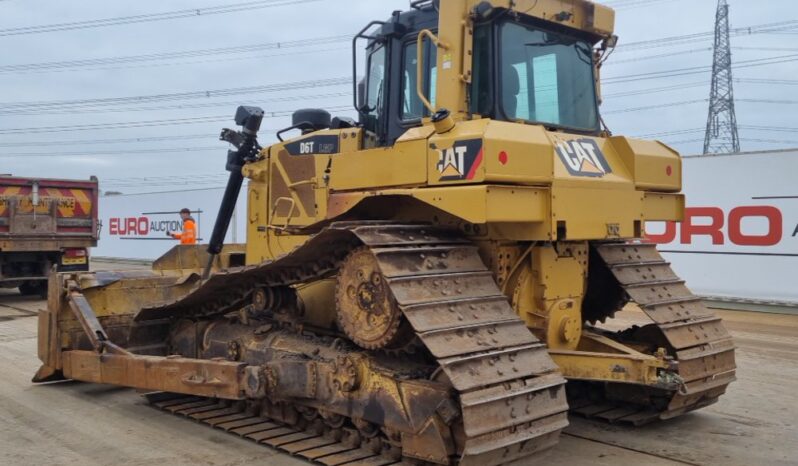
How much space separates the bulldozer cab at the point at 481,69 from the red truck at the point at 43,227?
10.4 meters

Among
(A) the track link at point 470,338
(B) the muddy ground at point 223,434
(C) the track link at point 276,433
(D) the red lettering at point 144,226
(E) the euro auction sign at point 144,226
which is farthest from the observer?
(D) the red lettering at point 144,226

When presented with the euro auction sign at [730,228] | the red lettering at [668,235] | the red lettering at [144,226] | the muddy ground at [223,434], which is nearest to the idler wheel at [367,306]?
the muddy ground at [223,434]

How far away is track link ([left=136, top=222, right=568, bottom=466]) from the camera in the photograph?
416 cm

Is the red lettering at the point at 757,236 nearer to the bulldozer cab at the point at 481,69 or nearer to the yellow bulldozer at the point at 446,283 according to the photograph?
the yellow bulldozer at the point at 446,283

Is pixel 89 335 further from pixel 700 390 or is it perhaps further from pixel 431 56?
pixel 700 390

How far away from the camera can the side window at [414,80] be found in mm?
5566

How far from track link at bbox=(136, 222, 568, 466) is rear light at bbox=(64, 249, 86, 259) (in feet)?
36.6

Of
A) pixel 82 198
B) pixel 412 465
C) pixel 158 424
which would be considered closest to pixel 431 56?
pixel 412 465

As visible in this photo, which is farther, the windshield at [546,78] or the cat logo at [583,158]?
the windshield at [546,78]

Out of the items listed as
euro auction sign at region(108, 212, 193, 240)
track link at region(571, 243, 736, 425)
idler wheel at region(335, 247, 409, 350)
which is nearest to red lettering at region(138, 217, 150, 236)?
euro auction sign at region(108, 212, 193, 240)

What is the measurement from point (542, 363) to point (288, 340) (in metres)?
2.19

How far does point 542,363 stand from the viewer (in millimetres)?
4574

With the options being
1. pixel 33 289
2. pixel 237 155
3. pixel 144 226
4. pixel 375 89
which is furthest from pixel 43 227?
pixel 144 226

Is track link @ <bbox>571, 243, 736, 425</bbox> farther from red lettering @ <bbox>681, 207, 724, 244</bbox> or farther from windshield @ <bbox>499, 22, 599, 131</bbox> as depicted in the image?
red lettering @ <bbox>681, 207, 724, 244</bbox>
